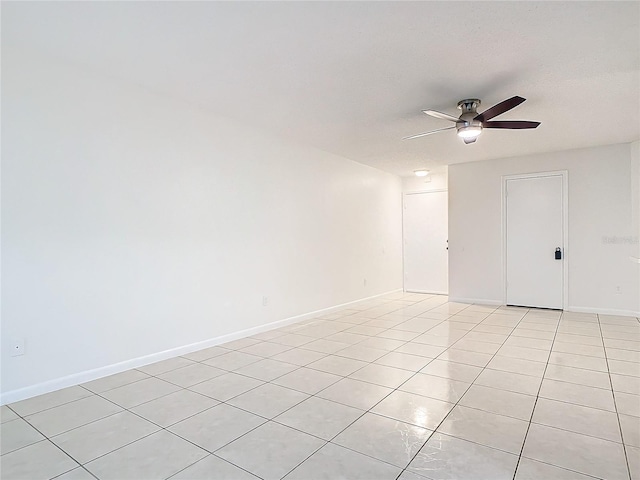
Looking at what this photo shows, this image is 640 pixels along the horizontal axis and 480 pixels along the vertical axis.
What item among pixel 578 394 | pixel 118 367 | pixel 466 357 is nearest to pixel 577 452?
pixel 578 394

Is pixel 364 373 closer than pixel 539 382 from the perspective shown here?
No

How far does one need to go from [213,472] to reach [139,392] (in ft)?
4.31

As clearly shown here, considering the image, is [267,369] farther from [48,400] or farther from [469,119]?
[469,119]

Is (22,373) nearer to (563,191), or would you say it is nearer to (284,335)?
(284,335)

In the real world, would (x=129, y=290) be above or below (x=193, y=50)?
below

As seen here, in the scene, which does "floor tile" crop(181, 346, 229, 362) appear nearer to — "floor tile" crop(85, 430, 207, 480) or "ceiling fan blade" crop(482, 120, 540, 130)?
"floor tile" crop(85, 430, 207, 480)

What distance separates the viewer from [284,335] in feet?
14.8

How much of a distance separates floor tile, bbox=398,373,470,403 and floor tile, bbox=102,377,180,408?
6.14 ft

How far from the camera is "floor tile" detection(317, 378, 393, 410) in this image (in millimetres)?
2652

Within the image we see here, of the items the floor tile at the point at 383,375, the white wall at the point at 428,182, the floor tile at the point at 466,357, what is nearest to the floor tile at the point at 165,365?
the floor tile at the point at 383,375

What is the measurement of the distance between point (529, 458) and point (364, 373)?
1455mm

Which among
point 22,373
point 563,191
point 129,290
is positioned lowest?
point 22,373

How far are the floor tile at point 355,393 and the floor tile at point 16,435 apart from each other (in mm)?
1821

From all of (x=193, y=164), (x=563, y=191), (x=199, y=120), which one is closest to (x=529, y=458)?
(x=193, y=164)
